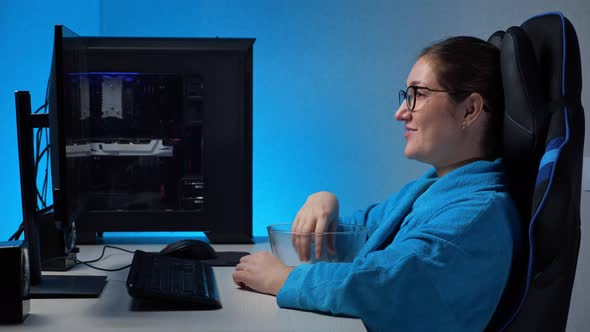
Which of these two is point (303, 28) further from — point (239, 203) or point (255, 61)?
point (239, 203)

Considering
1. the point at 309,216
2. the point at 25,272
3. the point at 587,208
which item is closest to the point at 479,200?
the point at 309,216

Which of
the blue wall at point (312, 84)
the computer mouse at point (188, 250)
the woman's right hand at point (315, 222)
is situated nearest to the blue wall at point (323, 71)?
the blue wall at point (312, 84)

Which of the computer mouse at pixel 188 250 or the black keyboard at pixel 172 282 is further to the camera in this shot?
the computer mouse at pixel 188 250

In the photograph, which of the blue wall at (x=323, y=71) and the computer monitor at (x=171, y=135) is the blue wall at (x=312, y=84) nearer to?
the blue wall at (x=323, y=71)

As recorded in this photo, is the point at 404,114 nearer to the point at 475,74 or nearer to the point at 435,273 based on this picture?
the point at 475,74

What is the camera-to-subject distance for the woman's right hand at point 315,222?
125 cm

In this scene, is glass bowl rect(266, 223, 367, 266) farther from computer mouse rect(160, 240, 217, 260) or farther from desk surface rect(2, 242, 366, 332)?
computer mouse rect(160, 240, 217, 260)

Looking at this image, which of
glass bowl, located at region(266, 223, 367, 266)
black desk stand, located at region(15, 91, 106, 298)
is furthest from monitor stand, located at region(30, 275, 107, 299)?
glass bowl, located at region(266, 223, 367, 266)

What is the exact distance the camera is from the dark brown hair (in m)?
1.31

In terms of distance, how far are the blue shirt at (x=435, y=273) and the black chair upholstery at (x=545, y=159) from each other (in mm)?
50

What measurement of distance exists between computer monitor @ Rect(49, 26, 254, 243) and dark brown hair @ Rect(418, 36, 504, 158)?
66 cm

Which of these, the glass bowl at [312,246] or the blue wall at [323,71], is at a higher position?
the blue wall at [323,71]

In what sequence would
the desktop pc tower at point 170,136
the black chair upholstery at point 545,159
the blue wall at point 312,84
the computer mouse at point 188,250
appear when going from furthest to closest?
the blue wall at point 312,84, the desktop pc tower at point 170,136, the computer mouse at point 188,250, the black chair upholstery at point 545,159

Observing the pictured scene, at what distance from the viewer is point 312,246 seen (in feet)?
4.11
